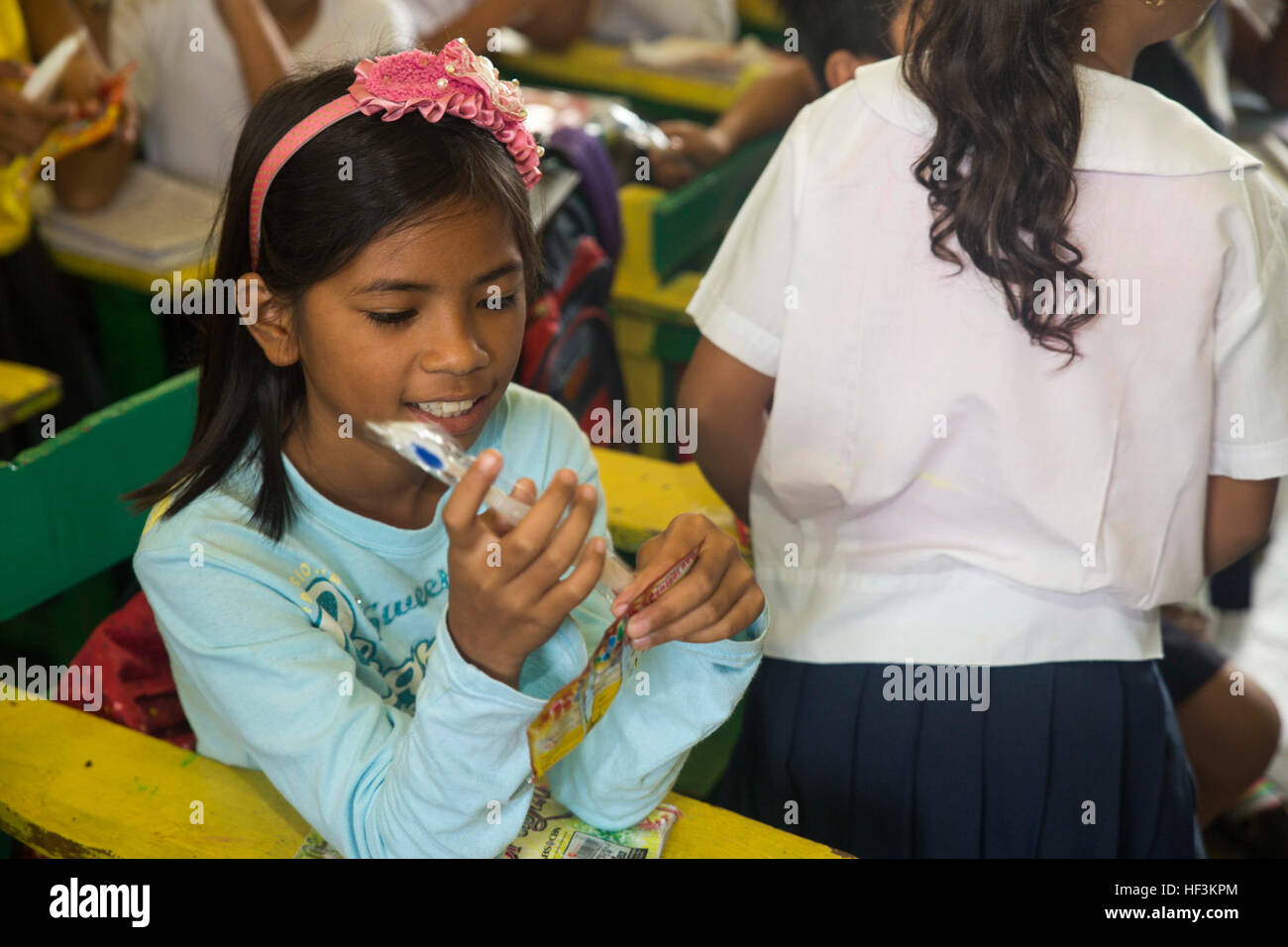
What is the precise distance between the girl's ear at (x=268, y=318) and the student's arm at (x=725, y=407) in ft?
1.34

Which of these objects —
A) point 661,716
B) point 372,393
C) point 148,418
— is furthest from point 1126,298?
point 148,418

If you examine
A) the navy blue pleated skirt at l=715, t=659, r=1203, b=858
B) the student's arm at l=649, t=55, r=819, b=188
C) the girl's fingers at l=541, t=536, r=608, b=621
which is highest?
the student's arm at l=649, t=55, r=819, b=188

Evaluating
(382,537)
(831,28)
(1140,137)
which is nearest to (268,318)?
(382,537)

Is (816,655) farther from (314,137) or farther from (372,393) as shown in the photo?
(314,137)

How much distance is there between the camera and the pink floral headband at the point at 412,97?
1.02 metres

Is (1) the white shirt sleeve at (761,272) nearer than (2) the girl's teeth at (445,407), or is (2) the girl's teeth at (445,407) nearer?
(2) the girl's teeth at (445,407)

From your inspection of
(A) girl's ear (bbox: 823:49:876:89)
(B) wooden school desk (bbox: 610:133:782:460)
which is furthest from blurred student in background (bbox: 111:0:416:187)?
(A) girl's ear (bbox: 823:49:876:89)

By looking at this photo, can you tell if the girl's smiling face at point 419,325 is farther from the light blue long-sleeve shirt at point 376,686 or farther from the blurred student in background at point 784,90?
the blurred student in background at point 784,90

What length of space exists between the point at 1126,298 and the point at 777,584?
1.37 feet

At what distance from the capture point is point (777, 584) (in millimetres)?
1297

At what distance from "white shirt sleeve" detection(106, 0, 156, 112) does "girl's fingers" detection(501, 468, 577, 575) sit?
7.24 ft

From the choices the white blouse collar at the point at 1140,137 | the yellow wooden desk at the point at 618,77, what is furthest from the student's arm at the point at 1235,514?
the yellow wooden desk at the point at 618,77

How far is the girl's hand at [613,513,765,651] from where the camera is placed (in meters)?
0.88

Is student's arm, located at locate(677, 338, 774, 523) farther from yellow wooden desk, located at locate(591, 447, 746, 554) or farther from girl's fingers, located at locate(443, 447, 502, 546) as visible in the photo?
girl's fingers, located at locate(443, 447, 502, 546)
